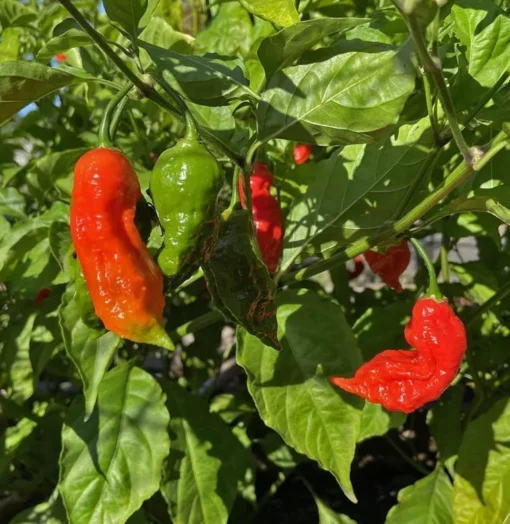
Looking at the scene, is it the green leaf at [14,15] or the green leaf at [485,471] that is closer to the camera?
the green leaf at [485,471]

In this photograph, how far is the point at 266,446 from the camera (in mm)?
1776

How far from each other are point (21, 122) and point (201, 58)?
95cm

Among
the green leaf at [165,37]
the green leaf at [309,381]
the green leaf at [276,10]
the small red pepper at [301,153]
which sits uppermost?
the green leaf at [276,10]

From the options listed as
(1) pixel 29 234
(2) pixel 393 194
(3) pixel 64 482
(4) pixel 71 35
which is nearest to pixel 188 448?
(3) pixel 64 482

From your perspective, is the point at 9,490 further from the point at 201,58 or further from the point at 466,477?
the point at 201,58

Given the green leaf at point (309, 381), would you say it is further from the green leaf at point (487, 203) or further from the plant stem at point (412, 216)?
the green leaf at point (487, 203)

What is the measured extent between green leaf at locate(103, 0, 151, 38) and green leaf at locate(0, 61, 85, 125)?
0.09 meters

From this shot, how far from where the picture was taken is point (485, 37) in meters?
0.99

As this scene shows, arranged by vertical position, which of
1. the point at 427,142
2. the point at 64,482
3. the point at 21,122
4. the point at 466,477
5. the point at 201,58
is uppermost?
the point at 201,58

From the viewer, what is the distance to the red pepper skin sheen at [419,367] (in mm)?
1019

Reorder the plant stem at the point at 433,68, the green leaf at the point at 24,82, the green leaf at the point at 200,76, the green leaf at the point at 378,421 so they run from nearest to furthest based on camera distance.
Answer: the plant stem at the point at 433,68 < the green leaf at the point at 24,82 < the green leaf at the point at 200,76 < the green leaf at the point at 378,421

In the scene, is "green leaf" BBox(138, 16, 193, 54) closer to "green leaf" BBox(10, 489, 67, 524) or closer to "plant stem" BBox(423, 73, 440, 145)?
"plant stem" BBox(423, 73, 440, 145)

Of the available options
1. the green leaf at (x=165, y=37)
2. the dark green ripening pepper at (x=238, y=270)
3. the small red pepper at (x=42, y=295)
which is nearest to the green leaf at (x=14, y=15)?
the green leaf at (x=165, y=37)

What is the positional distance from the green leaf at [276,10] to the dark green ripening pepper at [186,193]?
0.70 feet
